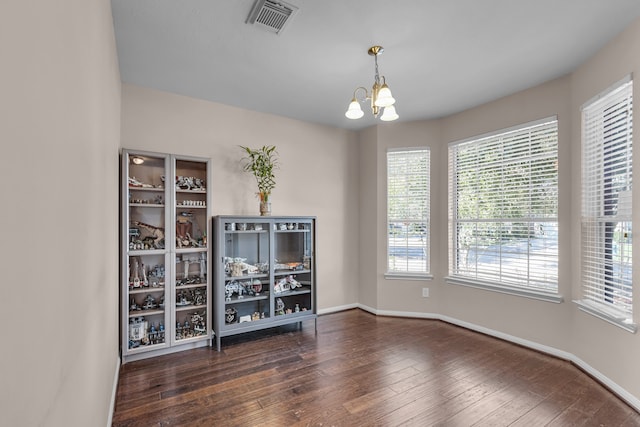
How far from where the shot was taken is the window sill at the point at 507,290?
3.15 metres

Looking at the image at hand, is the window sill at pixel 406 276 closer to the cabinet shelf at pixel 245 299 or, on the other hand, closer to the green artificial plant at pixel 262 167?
the cabinet shelf at pixel 245 299

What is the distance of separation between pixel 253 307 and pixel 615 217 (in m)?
3.49

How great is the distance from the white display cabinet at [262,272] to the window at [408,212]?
123 cm

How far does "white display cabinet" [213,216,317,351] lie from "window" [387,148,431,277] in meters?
1.23

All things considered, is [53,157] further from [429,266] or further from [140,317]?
[429,266]

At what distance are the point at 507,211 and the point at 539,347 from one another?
1437mm

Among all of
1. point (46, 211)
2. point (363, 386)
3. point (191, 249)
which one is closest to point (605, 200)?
point (363, 386)

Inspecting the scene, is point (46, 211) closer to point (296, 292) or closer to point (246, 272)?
point (246, 272)

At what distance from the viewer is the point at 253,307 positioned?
3.68 m

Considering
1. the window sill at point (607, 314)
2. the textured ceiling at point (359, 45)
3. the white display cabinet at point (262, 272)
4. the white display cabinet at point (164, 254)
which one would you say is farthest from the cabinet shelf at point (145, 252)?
the window sill at point (607, 314)

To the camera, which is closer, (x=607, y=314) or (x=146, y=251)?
(x=607, y=314)

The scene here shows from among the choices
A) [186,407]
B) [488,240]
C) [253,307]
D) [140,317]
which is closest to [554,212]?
[488,240]

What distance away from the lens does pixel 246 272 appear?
11.9 feet

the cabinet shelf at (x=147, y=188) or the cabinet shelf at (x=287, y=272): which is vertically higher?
the cabinet shelf at (x=147, y=188)
